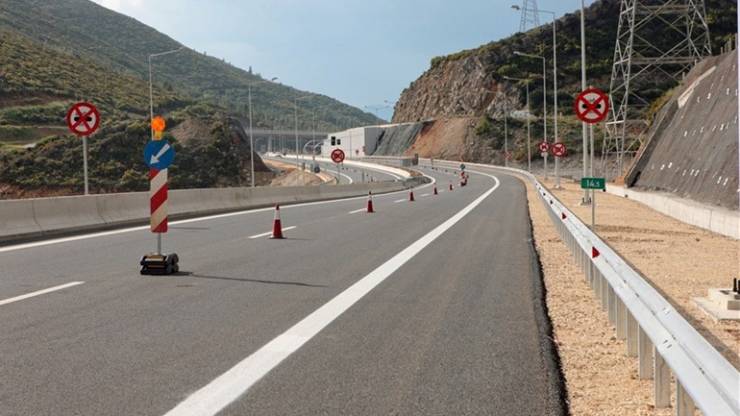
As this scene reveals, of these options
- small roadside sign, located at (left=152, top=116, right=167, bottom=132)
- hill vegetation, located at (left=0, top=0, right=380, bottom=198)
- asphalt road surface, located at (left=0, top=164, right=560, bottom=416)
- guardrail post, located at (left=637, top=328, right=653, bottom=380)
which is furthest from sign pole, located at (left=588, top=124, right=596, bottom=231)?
hill vegetation, located at (left=0, top=0, right=380, bottom=198)

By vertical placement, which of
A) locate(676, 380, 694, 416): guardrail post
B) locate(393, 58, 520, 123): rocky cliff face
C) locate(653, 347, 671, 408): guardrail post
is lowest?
locate(653, 347, 671, 408): guardrail post

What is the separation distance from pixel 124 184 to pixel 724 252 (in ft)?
191

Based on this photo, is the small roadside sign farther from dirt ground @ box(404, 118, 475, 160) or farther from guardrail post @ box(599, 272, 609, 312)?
dirt ground @ box(404, 118, 475, 160)

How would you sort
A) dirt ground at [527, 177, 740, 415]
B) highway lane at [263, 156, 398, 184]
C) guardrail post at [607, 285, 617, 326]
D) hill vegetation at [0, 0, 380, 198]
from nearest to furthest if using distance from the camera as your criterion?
1. dirt ground at [527, 177, 740, 415]
2. guardrail post at [607, 285, 617, 326]
3. hill vegetation at [0, 0, 380, 198]
4. highway lane at [263, 156, 398, 184]

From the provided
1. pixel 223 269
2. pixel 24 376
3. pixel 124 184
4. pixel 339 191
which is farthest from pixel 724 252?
pixel 124 184

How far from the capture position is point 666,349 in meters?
4.03

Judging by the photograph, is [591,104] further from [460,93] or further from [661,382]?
[460,93]

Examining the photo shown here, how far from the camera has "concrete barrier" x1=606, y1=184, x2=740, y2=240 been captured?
55.1 ft

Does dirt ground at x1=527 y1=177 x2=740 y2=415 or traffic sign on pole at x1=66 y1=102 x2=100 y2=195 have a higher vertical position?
traffic sign on pole at x1=66 y1=102 x2=100 y2=195

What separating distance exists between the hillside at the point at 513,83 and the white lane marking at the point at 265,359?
91330 millimetres

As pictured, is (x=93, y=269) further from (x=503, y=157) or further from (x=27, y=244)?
(x=503, y=157)

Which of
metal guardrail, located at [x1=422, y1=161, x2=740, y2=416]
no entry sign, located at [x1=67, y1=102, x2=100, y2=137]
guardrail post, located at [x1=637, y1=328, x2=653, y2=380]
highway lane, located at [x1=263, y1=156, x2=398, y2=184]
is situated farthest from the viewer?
highway lane, located at [x1=263, y1=156, x2=398, y2=184]

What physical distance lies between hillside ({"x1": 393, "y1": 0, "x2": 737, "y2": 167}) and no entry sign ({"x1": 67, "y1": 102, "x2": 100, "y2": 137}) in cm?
8371

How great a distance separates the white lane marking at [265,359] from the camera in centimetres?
461
